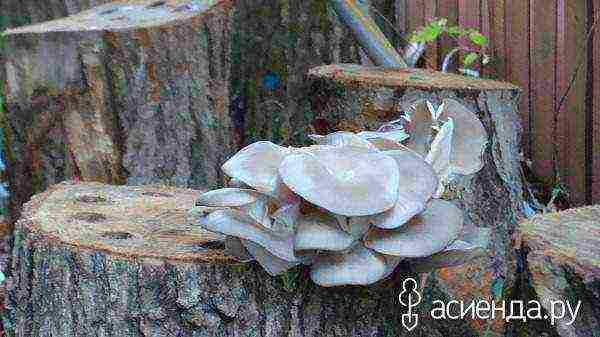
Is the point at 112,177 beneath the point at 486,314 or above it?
above

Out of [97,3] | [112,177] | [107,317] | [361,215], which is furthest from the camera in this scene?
[97,3]

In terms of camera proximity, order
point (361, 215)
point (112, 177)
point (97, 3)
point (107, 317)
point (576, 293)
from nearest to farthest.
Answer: point (361, 215), point (576, 293), point (107, 317), point (112, 177), point (97, 3)

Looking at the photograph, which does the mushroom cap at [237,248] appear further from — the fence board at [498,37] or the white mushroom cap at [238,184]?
the fence board at [498,37]

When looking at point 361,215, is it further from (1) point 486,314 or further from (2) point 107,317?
(1) point 486,314

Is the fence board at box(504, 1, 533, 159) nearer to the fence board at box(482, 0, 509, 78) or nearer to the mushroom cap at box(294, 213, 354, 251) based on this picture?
the fence board at box(482, 0, 509, 78)

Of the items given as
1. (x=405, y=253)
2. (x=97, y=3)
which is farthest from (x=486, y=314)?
(x=97, y=3)

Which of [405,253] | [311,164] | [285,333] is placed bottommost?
[285,333]
